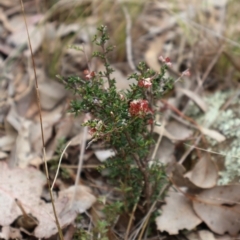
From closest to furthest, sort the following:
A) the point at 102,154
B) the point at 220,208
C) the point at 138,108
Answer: the point at 138,108 → the point at 220,208 → the point at 102,154

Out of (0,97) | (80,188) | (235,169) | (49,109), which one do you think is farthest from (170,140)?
(0,97)

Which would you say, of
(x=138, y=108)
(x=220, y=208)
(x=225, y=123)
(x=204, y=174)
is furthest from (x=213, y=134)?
(x=138, y=108)

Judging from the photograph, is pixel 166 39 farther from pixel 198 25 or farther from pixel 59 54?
pixel 59 54

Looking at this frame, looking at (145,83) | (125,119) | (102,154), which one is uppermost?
(145,83)

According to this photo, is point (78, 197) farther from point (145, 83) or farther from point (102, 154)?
point (145, 83)

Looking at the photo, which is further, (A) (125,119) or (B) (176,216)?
(B) (176,216)

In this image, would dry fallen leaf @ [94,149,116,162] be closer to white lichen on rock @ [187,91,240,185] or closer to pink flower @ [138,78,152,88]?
white lichen on rock @ [187,91,240,185]

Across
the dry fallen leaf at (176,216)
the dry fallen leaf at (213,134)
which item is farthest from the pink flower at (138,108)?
the dry fallen leaf at (213,134)

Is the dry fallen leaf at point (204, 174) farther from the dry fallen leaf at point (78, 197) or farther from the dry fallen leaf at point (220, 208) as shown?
the dry fallen leaf at point (78, 197)
